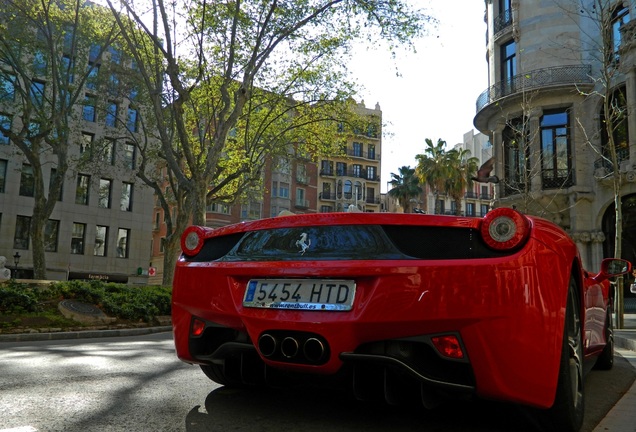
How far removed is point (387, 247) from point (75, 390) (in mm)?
2264

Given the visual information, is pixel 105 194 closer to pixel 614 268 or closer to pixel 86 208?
pixel 86 208

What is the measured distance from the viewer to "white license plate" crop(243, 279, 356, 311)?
7.87 ft

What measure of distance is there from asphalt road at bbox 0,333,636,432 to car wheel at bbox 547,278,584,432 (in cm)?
19

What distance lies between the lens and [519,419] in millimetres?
2711

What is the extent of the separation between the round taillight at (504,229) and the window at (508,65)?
25057mm

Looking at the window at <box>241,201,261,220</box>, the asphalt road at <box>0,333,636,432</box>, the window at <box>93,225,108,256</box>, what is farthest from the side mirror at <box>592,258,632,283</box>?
the window at <box>241,201,261,220</box>

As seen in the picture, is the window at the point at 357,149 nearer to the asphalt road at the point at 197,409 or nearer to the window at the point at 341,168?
the window at the point at 341,168

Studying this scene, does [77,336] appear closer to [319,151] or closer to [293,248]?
[293,248]

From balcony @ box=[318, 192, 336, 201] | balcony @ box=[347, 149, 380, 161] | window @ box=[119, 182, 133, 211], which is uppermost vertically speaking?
balcony @ box=[347, 149, 380, 161]

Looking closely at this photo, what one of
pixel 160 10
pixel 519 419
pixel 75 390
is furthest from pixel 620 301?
pixel 160 10

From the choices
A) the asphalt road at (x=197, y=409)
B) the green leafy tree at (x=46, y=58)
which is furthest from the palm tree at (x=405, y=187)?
the asphalt road at (x=197, y=409)

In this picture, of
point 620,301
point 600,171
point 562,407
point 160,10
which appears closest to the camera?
point 562,407

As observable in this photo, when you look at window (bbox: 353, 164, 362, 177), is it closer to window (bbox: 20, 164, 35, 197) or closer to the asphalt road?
window (bbox: 20, 164, 35, 197)

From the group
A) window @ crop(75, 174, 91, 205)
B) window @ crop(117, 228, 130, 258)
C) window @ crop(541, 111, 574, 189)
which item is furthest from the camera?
window @ crop(117, 228, 130, 258)
